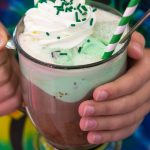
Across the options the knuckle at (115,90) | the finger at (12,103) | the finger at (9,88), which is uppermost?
the knuckle at (115,90)

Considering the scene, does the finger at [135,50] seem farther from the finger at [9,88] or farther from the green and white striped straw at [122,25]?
the finger at [9,88]

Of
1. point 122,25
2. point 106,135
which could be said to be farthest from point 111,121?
point 122,25

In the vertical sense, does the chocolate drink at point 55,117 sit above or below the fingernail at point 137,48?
below

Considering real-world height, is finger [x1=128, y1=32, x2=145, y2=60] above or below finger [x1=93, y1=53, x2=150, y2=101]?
above

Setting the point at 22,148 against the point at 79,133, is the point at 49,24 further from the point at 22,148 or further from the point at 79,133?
the point at 22,148

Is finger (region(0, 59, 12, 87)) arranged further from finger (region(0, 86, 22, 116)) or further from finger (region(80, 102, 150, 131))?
finger (region(80, 102, 150, 131))

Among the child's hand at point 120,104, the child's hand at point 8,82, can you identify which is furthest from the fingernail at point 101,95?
the child's hand at point 8,82

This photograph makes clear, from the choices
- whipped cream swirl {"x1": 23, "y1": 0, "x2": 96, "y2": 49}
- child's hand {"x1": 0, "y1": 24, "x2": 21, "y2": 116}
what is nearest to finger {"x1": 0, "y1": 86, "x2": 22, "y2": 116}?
child's hand {"x1": 0, "y1": 24, "x2": 21, "y2": 116}
